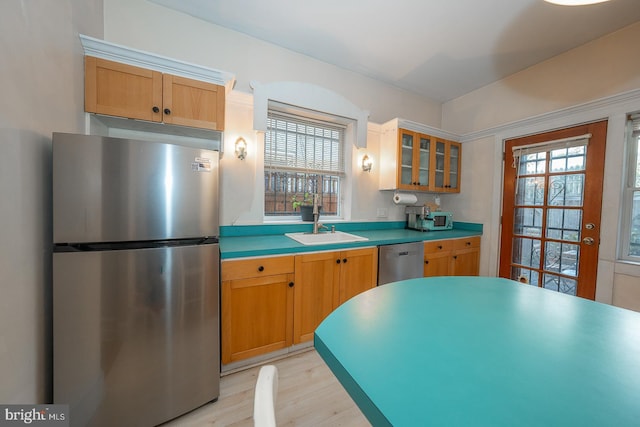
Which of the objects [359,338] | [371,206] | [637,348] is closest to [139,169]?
[359,338]

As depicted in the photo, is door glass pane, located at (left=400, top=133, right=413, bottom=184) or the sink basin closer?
the sink basin

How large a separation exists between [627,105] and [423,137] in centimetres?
160

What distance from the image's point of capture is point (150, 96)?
153 cm

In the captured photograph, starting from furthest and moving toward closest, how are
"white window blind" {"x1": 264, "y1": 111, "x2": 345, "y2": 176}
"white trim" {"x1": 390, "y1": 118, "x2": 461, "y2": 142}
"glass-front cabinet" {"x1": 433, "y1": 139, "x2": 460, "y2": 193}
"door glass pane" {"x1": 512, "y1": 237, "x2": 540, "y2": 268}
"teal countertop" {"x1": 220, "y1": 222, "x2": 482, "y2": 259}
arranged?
"glass-front cabinet" {"x1": 433, "y1": 139, "x2": 460, "y2": 193}
"white trim" {"x1": 390, "y1": 118, "x2": 461, "y2": 142}
"door glass pane" {"x1": 512, "y1": 237, "x2": 540, "y2": 268}
"white window blind" {"x1": 264, "y1": 111, "x2": 345, "y2": 176}
"teal countertop" {"x1": 220, "y1": 222, "x2": 482, "y2": 259}

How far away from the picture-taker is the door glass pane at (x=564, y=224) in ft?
7.27

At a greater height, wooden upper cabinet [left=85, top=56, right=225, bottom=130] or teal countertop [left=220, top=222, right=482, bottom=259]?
wooden upper cabinet [left=85, top=56, right=225, bottom=130]

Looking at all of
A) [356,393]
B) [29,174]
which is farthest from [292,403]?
[29,174]

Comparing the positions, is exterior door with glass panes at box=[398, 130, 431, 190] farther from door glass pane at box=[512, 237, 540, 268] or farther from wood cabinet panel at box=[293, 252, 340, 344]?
wood cabinet panel at box=[293, 252, 340, 344]

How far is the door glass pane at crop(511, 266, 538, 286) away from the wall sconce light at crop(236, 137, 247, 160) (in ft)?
10.6

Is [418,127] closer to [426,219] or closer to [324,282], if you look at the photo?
[426,219]

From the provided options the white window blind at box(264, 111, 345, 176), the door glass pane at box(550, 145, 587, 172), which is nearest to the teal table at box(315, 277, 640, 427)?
the white window blind at box(264, 111, 345, 176)

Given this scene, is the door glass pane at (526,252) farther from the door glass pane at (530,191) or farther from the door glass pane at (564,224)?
the door glass pane at (530,191)

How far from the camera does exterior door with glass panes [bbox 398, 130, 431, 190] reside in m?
2.79

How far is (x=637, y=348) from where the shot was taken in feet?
1.95
